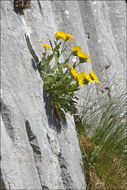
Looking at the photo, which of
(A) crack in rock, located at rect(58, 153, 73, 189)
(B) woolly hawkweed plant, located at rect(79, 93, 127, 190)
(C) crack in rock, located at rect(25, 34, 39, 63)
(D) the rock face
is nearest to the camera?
(D) the rock face

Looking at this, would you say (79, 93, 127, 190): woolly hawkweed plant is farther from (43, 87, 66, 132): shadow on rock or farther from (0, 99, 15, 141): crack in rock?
(0, 99, 15, 141): crack in rock

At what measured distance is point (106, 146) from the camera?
2.88m

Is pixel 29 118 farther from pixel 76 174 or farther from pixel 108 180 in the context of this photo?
pixel 108 180

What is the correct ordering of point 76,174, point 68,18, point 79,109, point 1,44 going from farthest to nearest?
point 68,18 → point 79,109 → point 76,174 → point 1,44

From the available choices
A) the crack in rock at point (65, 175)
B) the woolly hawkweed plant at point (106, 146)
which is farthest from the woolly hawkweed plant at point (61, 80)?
A: the woolly hawkweed plant at point (106, 146)

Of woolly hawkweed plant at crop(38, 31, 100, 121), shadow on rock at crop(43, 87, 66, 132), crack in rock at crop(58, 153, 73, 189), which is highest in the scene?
woolly hawkweed plant at crop(38, 31, 100, 121)

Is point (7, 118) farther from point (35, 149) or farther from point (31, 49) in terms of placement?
point (31, 49)

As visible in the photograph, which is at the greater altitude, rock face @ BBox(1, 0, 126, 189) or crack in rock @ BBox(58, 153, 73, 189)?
rock face @ BBox(1, 0, 126, 189)

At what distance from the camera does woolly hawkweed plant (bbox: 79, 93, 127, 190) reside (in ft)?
8.79

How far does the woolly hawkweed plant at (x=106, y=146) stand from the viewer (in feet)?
8.79

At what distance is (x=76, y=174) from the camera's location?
231 cm

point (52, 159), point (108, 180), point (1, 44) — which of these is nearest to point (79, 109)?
point (108, 180)

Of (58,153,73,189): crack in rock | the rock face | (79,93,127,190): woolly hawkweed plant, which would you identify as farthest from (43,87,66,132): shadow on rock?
(79,93,127,190): woolly hawkweed plant

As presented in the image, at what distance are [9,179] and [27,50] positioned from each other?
97 cm
